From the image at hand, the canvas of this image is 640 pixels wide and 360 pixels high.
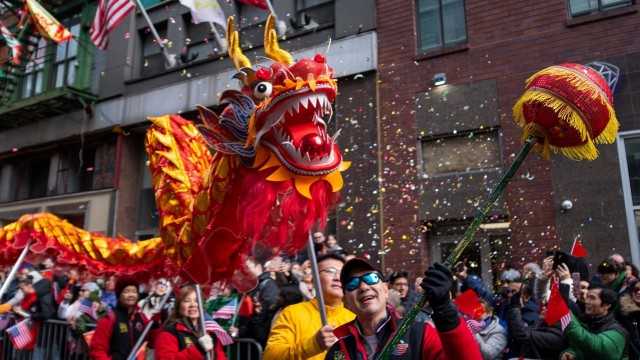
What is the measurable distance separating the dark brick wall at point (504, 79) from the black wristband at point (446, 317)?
718 centimetres

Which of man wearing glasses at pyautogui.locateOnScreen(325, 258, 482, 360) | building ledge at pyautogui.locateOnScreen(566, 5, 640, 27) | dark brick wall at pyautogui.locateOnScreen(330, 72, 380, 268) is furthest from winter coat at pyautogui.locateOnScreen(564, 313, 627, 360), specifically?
building ledge at pyautogui.locateOnScreen(566, 5, 640, 27)

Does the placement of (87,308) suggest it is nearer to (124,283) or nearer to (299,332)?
(124,283)

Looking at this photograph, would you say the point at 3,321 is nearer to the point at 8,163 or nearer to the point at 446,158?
the point at 446,158

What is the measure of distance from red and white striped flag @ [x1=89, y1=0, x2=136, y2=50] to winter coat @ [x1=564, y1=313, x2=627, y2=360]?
949cm

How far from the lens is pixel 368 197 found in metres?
9.96

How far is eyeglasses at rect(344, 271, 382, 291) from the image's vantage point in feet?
7.62

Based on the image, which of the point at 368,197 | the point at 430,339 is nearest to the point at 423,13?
the point at 368,197

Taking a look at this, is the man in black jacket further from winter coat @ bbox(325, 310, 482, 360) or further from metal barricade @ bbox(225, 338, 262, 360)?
winter coat @ bbox(325, 310, 482, 360)

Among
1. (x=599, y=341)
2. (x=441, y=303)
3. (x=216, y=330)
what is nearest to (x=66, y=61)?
(x=216, y=330)

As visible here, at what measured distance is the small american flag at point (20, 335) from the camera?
6.46 meters

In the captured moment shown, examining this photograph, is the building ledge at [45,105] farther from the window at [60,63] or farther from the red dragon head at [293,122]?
the red dragon head at [293,122]

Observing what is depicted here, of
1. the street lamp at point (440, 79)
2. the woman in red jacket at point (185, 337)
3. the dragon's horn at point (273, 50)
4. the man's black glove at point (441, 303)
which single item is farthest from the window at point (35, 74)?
the man's black glove at point (441, 303)

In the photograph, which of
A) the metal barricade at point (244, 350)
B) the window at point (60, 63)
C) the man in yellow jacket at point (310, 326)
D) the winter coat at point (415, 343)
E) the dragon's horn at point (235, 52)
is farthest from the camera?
the window at point (60, 63)

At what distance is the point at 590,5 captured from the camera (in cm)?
919
